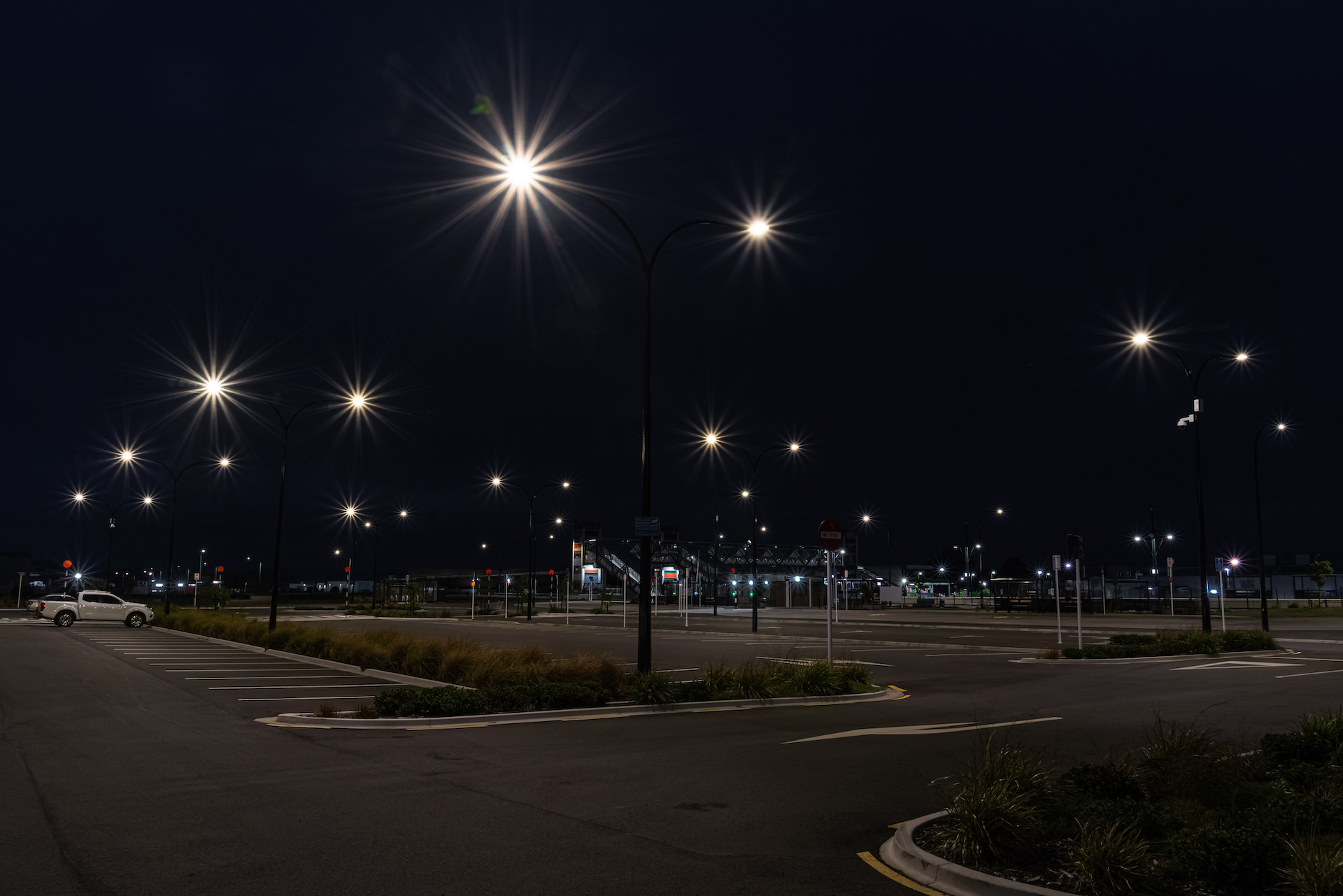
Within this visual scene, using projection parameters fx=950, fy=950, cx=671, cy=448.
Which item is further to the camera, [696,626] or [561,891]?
[696,626]

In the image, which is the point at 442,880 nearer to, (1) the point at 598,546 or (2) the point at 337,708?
(2) the point at 337,708

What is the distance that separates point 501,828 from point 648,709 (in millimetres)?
7707

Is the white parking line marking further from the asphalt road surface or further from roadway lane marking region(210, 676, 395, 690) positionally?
roadway lane marking region(210, 676, 395, 690)

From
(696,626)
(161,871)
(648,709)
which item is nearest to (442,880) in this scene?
(161,871)

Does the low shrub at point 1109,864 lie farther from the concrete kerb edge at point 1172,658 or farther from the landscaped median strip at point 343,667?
the concrete kerb edge at point 1172,658

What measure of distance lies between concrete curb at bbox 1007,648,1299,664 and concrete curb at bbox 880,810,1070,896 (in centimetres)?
2100

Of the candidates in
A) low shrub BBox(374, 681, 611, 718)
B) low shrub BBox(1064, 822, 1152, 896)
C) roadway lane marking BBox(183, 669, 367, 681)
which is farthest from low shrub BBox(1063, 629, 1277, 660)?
low shrub BBox(1064, 822, 1152, 896)

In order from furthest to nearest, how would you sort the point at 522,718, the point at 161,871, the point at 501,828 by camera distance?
the point at 522,718, the point at 501,828, the point at 161,871

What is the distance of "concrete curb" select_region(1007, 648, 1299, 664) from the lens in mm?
25953

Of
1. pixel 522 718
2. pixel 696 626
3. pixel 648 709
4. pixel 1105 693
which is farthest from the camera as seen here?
pixel 696 626

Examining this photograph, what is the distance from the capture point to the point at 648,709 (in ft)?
50.0

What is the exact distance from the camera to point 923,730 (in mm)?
13375

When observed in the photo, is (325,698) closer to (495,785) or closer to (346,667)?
(346,667)

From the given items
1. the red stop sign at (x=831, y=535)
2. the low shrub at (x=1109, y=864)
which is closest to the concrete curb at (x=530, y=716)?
the red stop sign at (x=831, y=535)
